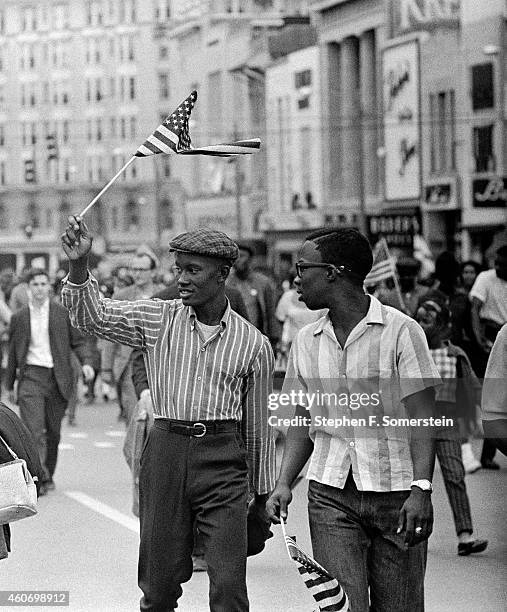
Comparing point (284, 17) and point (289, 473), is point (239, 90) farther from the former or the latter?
point (289, 473)

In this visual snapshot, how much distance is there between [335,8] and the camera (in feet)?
207

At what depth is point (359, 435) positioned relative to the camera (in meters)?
5.91

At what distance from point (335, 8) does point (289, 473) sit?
58.3m

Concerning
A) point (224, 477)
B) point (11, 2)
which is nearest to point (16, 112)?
point (11, 2)

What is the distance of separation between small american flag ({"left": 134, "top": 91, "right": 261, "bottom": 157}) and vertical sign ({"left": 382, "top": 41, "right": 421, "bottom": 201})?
4521cm

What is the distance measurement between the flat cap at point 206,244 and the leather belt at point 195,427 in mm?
628

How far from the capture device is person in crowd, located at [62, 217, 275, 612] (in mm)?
6422

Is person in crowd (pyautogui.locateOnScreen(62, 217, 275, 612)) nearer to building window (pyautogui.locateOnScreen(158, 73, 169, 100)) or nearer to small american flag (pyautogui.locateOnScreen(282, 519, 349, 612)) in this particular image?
small american flag (pyautogui.locateOnScreen(282, 519, 349, 612))

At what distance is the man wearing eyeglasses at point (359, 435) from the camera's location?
580 cm

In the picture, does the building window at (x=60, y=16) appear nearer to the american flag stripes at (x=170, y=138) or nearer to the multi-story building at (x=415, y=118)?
the multi-story building at (x=415, y=118)

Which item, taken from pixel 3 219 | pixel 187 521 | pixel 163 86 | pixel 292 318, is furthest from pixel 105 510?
pixel 3 219

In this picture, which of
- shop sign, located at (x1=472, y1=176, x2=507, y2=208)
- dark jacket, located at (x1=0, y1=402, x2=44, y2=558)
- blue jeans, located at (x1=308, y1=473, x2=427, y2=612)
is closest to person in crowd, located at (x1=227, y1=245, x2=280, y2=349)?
dark jacket, located at (x1=0, y1=402, x2=44, y2=558)

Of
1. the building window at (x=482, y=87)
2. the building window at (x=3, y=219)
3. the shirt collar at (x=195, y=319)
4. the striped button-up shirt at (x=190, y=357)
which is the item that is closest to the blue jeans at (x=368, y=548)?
the striped button-up shirt at (x=190, y=357)

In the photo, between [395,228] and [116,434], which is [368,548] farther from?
[395,228]
